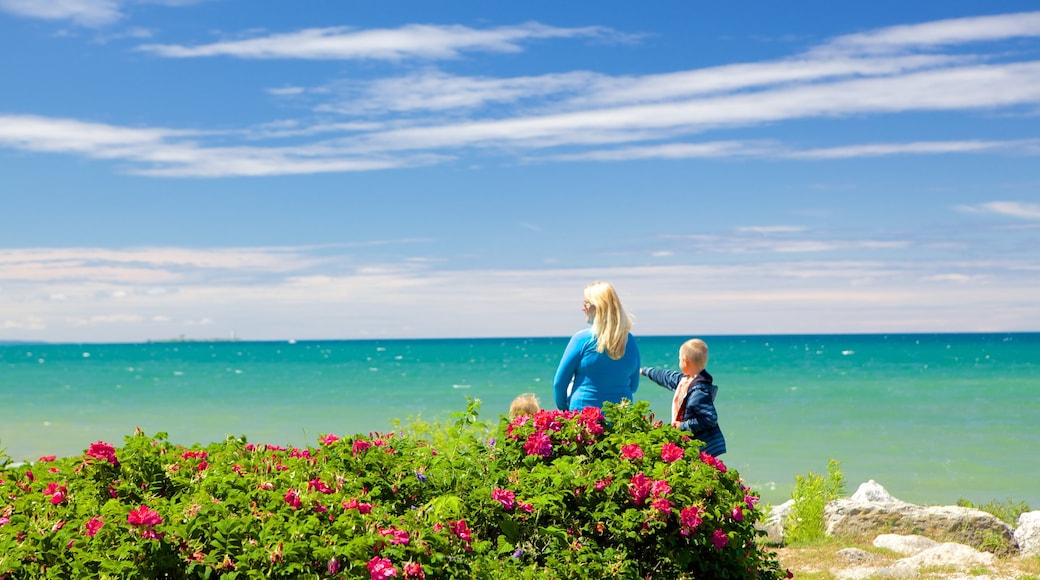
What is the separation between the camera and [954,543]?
29.6 ft

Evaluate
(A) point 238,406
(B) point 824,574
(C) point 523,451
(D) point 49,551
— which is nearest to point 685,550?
(C) point 523,451

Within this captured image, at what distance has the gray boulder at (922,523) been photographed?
369 inches

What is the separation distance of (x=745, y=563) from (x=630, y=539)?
73 cm

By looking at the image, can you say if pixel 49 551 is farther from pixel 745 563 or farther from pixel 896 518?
pixel 896 518

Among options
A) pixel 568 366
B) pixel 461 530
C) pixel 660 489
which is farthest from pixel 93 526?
pixel 568 366

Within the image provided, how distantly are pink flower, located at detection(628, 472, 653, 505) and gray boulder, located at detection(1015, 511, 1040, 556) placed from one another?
6090 mm

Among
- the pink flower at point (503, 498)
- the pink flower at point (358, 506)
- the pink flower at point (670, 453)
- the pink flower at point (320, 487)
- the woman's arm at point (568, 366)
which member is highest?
the woman's arm at point (568, 366)

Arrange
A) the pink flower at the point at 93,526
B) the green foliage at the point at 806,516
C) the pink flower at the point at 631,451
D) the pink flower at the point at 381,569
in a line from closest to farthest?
the pink flower at the point at 381,569 < the pink flower at the point at 93,526 < the pink flower at the point at 631,451 < the green foliage at the point at 806,516

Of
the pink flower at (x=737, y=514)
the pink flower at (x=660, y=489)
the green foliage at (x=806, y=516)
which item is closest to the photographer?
the pink flower at (x=660, y=489)

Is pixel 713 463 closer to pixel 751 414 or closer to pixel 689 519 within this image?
pixel 689 519

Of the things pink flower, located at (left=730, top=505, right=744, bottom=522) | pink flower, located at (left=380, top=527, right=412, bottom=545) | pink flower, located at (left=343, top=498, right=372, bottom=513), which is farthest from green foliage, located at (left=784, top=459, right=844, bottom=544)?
pink flower, located at (left=380, top=527, right=412, bottom=545)

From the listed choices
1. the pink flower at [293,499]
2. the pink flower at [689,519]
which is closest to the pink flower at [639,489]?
the pink flower at [689,519]

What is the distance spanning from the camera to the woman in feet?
23.9

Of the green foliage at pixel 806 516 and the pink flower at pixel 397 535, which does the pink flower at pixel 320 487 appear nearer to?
the pink flower at pixel 397 535
